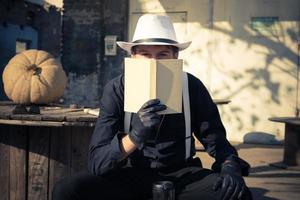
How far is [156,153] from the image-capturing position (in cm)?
262

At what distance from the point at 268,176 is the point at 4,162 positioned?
343cm

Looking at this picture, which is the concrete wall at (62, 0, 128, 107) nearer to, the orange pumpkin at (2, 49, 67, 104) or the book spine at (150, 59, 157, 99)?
the orange pumpkin at (2, 49, 67, 104)

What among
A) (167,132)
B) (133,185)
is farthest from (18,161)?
(167,132)

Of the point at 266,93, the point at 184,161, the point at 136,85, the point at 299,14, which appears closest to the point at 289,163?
the point at 266,93

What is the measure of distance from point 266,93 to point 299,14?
141 cm

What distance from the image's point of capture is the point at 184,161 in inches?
105

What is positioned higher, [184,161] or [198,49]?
[198,49]

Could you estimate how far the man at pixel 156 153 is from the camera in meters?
2.38

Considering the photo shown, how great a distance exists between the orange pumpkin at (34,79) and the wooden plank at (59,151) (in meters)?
0.54

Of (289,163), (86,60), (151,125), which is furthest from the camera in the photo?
(86,60)

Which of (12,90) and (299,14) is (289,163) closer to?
(299,14)

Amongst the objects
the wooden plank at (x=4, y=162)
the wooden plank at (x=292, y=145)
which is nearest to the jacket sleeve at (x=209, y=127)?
the wooden plank at (x=4, y=162)

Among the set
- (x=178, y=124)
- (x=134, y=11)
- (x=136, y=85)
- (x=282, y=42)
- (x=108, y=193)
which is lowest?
(x=108, y=193)

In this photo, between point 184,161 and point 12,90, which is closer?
point 184,161
